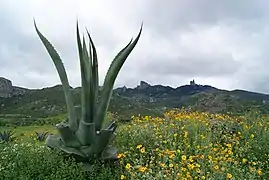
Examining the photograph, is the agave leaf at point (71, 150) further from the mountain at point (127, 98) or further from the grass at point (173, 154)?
the mountain at point (127, 98)

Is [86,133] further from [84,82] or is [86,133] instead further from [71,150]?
[84,82]

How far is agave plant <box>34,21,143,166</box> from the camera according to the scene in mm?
5277

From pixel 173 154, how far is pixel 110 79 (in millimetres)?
1199

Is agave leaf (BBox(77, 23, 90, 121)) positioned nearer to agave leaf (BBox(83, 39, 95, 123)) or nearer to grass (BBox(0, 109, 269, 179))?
agave leaf (BBox(83, 39, 95, 123))

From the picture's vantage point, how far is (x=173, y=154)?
5.21m

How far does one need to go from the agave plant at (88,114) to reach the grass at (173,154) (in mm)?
204

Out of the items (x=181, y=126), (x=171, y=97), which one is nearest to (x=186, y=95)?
A: (x=171, y=97)

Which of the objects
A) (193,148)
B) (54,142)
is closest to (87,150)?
(54,142)

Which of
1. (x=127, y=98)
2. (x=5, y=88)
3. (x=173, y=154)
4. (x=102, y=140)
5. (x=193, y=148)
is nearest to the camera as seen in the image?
(x=173, y=154)

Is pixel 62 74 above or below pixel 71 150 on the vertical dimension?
above

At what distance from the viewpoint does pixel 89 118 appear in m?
5.41

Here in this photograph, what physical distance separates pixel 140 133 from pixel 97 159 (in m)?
1.62

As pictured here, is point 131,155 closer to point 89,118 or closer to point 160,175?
point 89,118

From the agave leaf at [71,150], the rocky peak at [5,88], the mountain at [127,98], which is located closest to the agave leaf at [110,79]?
the agave leaf at [71,150]
